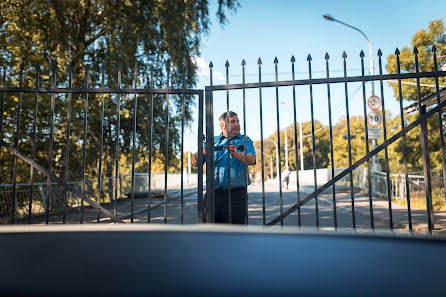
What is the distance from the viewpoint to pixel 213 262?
601mm

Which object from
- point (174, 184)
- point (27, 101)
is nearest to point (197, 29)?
point (27, 101)

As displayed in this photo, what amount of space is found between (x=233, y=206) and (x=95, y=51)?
37.5 ft

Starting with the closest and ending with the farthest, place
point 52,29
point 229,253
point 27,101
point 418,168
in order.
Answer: point 229,253 → point 27,101 → point 52,29 → point 418,168

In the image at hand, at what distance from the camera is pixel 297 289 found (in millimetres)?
496

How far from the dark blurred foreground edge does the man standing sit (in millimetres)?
3357

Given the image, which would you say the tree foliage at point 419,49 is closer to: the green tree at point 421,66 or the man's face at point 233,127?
the green tree at point 421,66

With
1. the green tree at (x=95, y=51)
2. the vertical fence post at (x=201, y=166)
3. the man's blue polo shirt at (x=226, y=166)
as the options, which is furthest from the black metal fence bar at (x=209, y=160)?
the green tree at (x=95, y=51)

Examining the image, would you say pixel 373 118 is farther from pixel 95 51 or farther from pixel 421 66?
pixel 95 51

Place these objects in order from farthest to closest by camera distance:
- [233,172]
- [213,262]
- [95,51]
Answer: [95,51], [233,172], [213,262]

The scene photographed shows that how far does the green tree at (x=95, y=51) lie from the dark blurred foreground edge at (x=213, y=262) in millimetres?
10952

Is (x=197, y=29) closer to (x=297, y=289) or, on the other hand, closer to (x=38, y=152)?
(x=38, y=152)

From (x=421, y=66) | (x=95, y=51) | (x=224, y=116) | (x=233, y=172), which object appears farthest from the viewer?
Answer: (x=421, y=66)

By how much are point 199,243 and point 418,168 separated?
2603 cm

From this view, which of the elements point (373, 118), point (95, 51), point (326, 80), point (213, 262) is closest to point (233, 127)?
point (326, 80)
